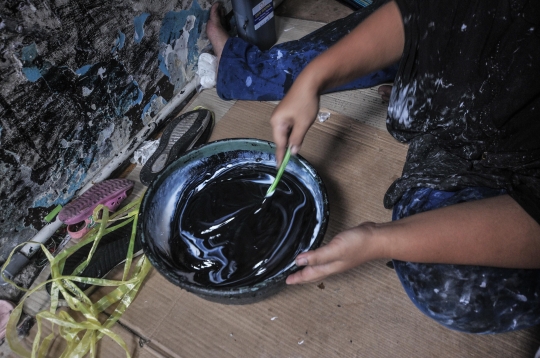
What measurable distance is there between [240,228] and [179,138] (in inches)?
17.7

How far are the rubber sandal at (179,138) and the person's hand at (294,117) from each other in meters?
0.48

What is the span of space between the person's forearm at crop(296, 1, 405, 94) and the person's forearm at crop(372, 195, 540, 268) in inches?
14.7

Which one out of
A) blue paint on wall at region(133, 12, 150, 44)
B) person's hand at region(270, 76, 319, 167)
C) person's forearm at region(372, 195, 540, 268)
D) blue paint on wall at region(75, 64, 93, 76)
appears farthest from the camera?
blue paint on wall at region(133, 12, 150, 44)

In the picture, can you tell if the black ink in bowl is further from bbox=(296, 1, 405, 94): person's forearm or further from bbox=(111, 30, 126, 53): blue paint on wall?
bbox=(111, 30, 126, 53): blue paint on wall

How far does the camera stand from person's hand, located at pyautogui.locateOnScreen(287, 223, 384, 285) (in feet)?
2.47

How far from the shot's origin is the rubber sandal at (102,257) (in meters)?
1.06

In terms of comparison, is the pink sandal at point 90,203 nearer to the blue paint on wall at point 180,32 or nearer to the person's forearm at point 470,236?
the blue paint on wall at point 180,32

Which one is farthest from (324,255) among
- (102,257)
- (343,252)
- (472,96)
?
(102,257)

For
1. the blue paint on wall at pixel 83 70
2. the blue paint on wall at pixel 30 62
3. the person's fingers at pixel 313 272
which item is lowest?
the person's fingers at pixel 313 272

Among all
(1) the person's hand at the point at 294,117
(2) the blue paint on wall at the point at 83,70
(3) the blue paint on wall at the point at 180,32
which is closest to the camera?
(1) the person's hand at the point at 294,117

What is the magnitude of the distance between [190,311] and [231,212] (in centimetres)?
28

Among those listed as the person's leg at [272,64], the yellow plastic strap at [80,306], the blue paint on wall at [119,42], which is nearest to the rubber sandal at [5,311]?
the yellow plastic strap at [80,306]

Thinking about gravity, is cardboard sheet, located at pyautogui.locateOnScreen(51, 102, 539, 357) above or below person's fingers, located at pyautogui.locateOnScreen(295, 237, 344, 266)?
below

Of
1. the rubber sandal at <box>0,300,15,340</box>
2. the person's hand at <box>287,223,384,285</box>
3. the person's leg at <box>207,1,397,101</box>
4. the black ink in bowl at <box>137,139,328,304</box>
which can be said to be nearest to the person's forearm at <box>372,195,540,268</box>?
the person's hand at <box>287,223,384,285</box>
